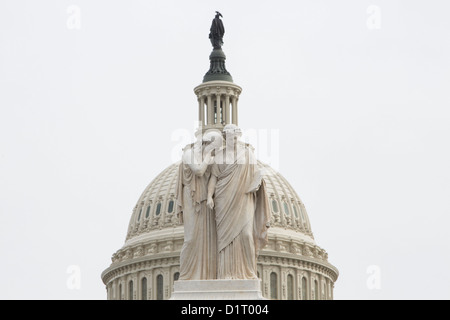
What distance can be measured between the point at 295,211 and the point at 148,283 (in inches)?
637

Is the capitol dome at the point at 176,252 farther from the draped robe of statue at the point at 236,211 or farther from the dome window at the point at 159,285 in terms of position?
the draped robe of statue at the point at 236,211

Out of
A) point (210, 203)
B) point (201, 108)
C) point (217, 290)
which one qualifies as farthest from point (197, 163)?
point (201, 108)

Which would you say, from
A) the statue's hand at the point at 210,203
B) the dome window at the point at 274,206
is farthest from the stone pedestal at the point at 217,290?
the dome window at the point at 274,206

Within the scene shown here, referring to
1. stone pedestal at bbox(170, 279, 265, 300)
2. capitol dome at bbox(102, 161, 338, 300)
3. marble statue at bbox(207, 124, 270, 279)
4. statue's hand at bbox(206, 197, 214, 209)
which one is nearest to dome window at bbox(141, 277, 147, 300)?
capitol dome at bbox(102, 161, 338, 300)

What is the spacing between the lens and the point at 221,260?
30.5 metres

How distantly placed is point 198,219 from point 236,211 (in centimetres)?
74

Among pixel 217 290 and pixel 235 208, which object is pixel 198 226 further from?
pixel 217 290

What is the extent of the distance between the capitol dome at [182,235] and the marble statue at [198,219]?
12903 centimetres

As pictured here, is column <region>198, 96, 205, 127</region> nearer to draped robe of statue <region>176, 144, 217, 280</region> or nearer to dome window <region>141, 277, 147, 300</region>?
dome window <region>141, 277, 147, 300</region>

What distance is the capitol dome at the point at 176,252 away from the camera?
162 metres

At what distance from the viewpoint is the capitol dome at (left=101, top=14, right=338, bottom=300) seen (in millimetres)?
162750
